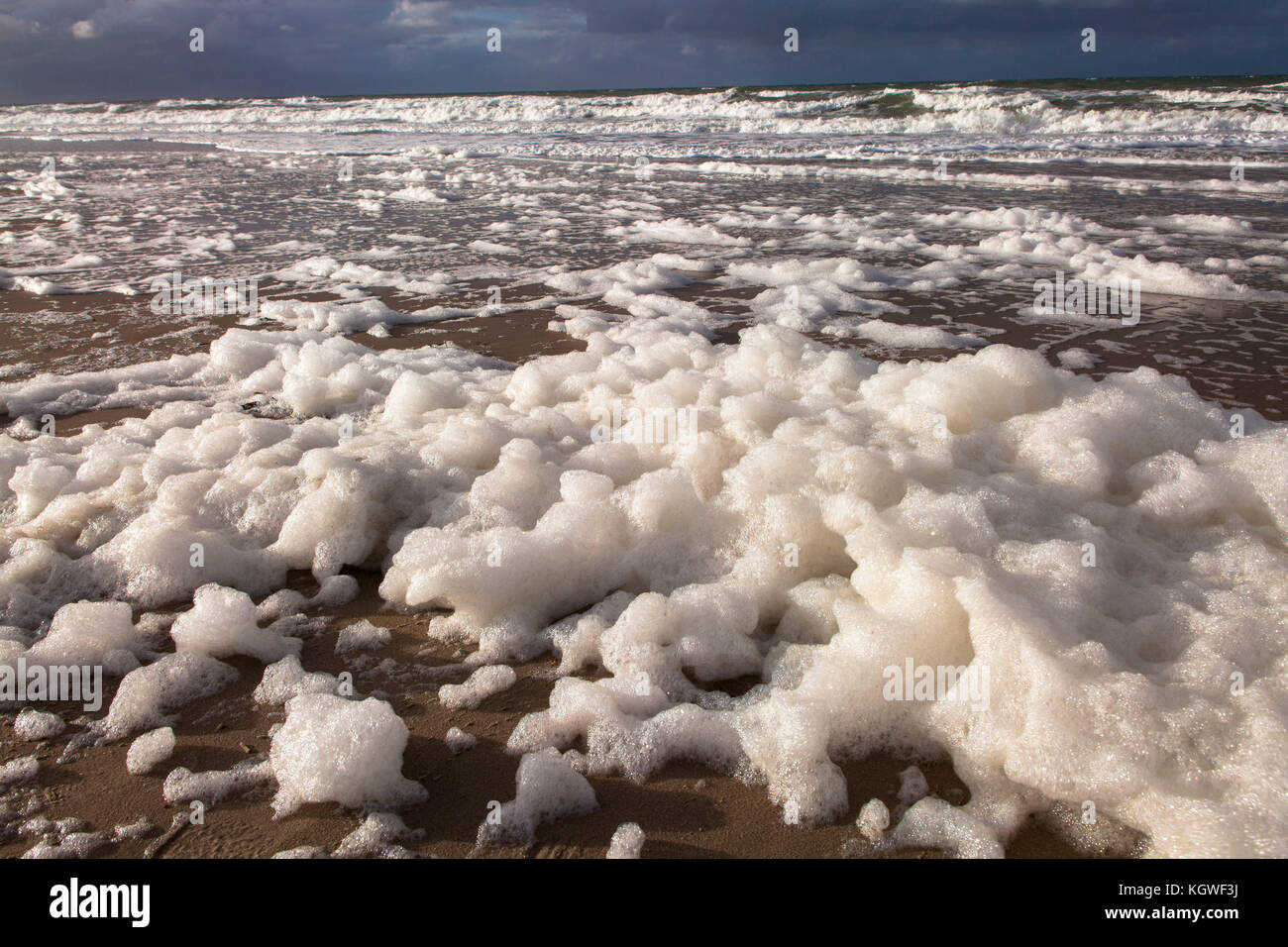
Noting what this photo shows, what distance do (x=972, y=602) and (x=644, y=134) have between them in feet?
85.8

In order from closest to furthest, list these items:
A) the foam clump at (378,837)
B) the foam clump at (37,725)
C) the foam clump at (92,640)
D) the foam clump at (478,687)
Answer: the foam clump at (378,837)
the foam clump at (37,725)
the foam clump at (478,687)
the foam clump at (92,640)

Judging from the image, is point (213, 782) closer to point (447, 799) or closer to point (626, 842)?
point (447, 799)

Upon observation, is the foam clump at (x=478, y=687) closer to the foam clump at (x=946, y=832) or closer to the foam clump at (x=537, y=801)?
the foam clump at (x=537, y=801)

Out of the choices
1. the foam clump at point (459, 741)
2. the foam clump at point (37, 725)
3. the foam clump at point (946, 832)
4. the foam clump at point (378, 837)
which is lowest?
the foam clump at point (946, 832)

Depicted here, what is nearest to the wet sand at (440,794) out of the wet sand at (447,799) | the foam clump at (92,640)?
the wet sand at (447,799)

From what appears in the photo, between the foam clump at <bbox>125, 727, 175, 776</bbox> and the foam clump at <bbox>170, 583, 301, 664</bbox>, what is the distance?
363 mm

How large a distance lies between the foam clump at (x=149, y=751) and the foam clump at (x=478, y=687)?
0.75m

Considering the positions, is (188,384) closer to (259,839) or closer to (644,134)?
(259,839)

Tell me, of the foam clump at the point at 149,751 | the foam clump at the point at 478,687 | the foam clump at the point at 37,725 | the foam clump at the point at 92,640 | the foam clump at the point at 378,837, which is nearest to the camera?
the foam clump at the point at 378,837

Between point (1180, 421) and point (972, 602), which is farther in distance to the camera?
point (1180, 421)

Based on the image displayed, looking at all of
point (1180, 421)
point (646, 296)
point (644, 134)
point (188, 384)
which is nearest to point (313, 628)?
point (188, 384)

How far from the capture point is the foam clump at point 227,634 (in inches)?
105

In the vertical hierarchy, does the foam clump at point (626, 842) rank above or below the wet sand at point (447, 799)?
below

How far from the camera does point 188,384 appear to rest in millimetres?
4898
